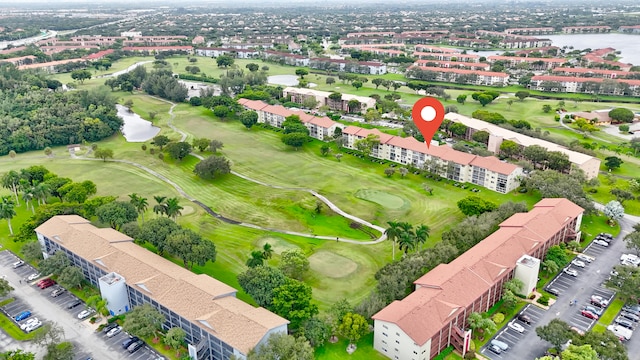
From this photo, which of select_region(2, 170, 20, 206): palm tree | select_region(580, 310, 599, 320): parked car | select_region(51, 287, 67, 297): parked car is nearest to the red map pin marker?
select_region(580, 310, 599, 320): parked car

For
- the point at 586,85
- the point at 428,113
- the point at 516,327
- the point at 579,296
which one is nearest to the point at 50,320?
the point at 516,327

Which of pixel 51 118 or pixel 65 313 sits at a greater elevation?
pixel 51 118

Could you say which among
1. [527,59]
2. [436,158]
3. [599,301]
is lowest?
[599,301]

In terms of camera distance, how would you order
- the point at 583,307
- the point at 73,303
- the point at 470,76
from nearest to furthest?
the point at 583,307, the point at 73,303, the point at 470,76

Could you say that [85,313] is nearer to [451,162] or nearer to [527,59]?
[451,162]

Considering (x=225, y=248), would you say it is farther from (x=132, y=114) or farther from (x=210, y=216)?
(x=132, y=114)

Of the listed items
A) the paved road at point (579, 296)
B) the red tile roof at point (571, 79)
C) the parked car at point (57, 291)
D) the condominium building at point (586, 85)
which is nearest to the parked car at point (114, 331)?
the parked car at point (57, 291)

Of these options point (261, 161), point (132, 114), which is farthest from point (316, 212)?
point (132, 114)
